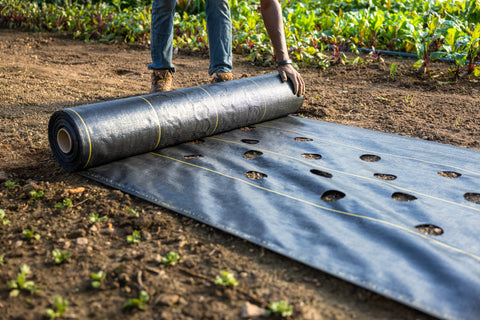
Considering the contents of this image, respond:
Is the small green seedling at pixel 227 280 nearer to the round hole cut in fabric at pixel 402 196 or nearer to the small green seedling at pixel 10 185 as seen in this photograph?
the round hole cut in fabric at pixel 402 196

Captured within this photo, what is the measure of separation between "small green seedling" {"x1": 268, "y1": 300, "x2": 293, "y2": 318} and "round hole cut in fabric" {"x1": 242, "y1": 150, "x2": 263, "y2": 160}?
1472 mm

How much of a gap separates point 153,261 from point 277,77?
2.22 metres

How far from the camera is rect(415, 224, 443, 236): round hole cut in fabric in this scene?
211cm

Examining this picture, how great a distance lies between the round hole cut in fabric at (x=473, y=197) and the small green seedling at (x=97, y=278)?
6.20ft

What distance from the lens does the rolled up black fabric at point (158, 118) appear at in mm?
2680

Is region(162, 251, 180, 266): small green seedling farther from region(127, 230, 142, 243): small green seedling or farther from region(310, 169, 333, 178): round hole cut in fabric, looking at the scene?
region(310, 169, 333, 178): round hole cut in fabric

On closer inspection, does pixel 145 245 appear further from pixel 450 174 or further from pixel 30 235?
pixel 450 174

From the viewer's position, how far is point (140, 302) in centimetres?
164

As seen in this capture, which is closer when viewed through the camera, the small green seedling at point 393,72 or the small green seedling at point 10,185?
the small green seedling at point 10,185

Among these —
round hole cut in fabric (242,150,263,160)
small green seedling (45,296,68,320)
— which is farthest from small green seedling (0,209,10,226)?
round hole cut in fabric (242,150,263,160)

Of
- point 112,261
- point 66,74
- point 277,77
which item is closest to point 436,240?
point 112,261

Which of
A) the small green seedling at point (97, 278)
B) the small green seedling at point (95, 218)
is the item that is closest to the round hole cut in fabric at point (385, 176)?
the small green seedling at point (95, 218)

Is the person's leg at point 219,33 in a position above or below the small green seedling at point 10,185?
above

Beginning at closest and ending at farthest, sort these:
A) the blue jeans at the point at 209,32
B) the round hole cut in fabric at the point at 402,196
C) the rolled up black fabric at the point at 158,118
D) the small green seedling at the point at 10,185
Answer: the round hole cut in fabric at the point at 402,196
the small green seedling at the point at 10,185
the rolled up black fabric at the point at 158,118
the blue jeans at the point at 209,32
